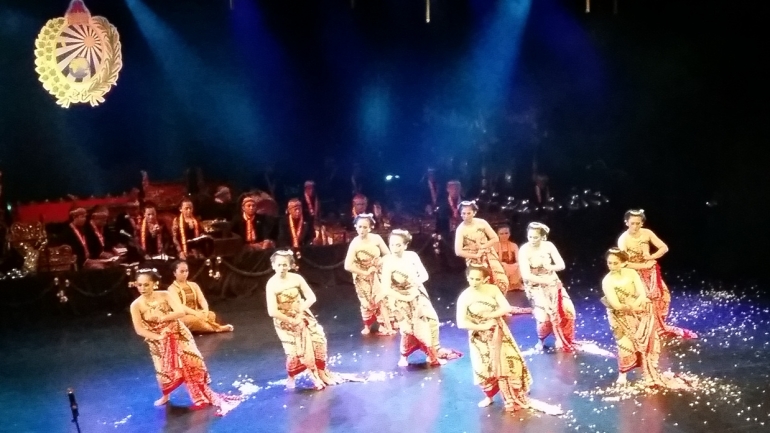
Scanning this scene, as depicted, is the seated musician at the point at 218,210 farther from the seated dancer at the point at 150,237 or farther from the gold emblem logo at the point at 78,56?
the gold emblem logo at the point at 78,56

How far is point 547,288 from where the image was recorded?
712 cm

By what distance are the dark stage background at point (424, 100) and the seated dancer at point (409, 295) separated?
20.4 feet

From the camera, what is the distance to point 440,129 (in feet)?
47.4

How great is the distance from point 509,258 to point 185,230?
14.3 feet

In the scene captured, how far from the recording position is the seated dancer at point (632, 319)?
5891 millimetres

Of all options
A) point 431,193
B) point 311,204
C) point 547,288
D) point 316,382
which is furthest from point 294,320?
point 431,193

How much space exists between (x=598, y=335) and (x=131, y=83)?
8.57m

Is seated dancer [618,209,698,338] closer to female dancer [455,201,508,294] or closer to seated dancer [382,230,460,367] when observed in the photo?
female dancer [455,201,508,294]

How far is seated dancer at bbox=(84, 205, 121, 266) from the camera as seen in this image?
1062cm

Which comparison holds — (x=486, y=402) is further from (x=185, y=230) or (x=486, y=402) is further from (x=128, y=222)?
(x=128, y=222)

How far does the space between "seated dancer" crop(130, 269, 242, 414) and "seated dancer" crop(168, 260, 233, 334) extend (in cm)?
173

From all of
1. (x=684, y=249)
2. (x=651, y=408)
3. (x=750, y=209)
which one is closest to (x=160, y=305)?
(x=651, y=408)

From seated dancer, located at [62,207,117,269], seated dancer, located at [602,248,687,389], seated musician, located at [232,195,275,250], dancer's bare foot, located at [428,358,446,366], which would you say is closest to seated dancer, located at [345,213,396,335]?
dancer's bare foot, located at [428,358,446,366]

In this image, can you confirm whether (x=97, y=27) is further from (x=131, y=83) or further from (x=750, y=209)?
(x=750, y=209)
